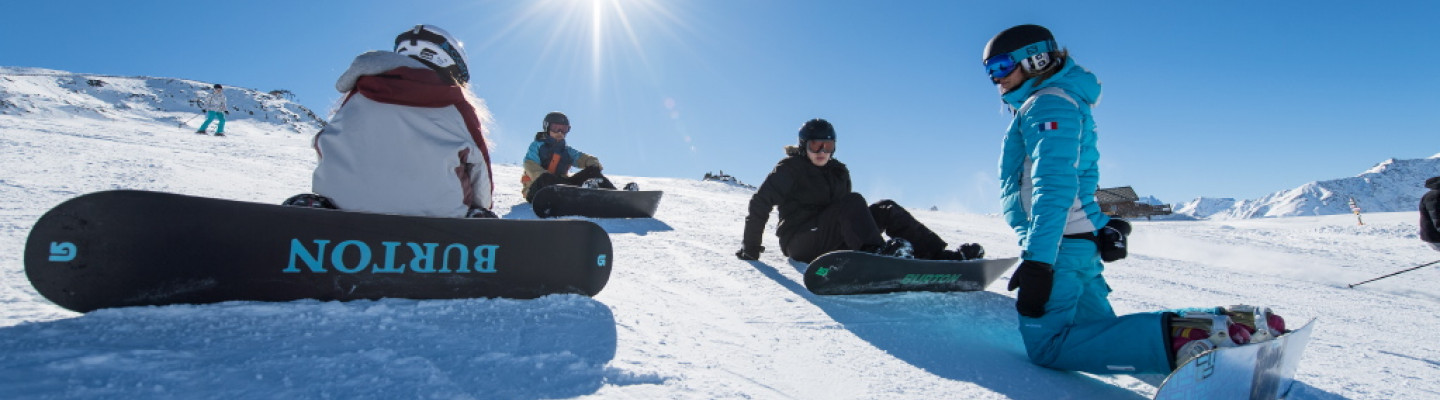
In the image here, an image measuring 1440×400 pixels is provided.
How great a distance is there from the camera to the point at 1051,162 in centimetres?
243

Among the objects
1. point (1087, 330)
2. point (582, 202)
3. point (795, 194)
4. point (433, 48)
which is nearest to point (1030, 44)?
point (1087, 330)

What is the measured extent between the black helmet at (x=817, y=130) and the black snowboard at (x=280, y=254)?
7.90 feet

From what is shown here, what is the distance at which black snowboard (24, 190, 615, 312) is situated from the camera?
70.8 inches

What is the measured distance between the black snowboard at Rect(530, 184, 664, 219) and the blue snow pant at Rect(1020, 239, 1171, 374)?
15.8ft

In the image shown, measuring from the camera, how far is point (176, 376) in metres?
1.46

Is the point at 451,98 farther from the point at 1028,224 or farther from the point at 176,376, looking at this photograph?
the point at 1028,224

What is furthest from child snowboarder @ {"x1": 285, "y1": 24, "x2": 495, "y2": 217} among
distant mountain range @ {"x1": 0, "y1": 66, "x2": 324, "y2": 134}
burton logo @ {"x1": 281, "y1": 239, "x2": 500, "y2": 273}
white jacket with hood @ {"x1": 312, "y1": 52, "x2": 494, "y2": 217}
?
distant mountain range @ {"x1": 0, "y1": 66, "x2": 324, "y2": 134}

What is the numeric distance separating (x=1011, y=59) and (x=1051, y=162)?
1.88 ft

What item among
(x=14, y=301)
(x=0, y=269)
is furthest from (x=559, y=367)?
(x=0, y=269)

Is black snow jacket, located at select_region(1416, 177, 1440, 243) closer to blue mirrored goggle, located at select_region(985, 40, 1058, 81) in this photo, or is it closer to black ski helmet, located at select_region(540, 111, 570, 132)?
blue mirrored goggle, located at select_region(985, 40, 1058, 81)

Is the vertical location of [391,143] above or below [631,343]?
above

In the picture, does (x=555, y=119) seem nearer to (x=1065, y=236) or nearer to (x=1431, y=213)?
(x=1065, y=236)

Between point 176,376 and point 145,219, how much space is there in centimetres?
71

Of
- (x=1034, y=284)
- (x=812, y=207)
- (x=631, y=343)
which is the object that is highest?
(x=812, y=207)
